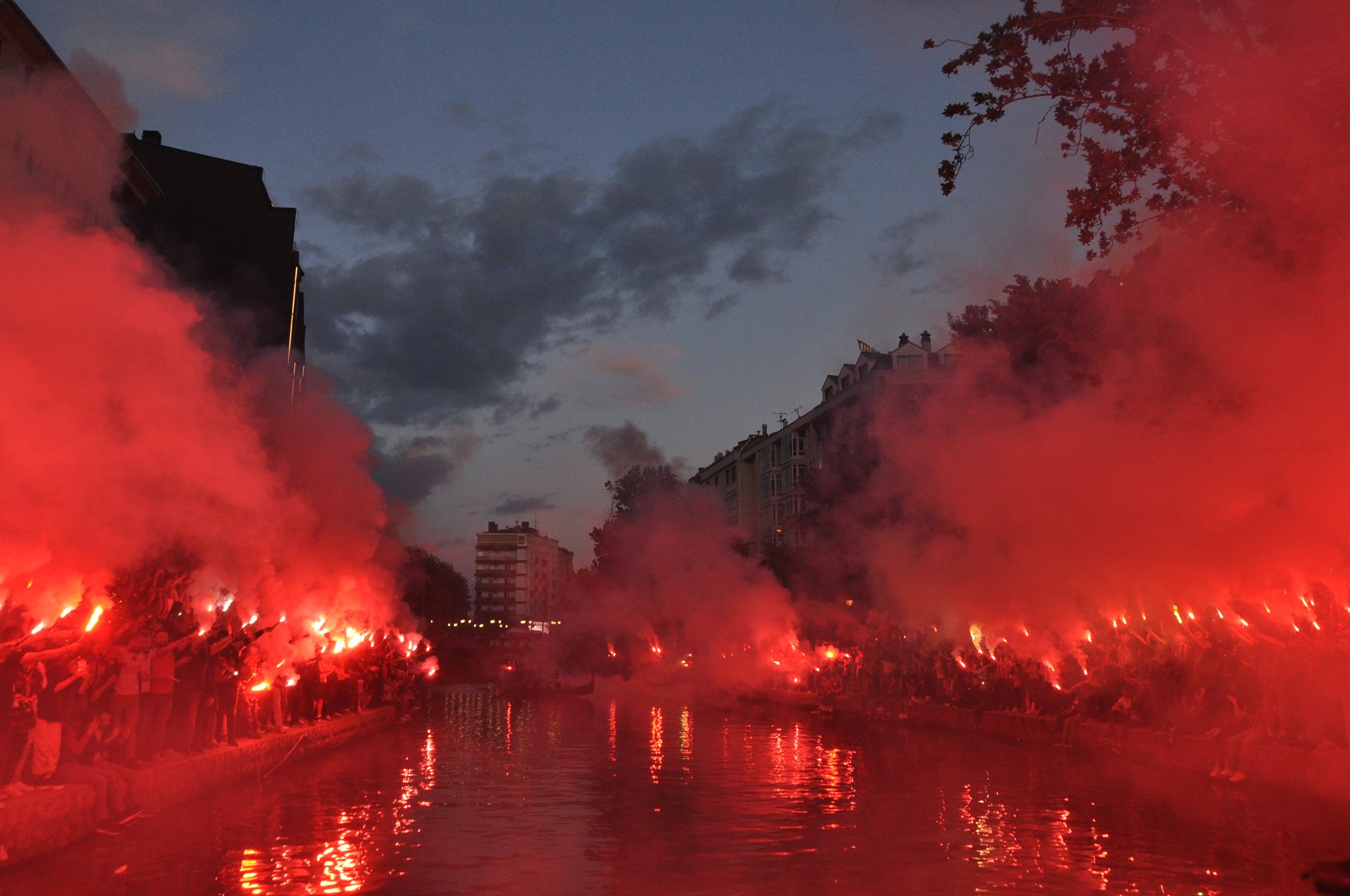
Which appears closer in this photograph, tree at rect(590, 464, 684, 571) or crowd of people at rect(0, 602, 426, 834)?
crowd of people at rect(0, 602, 426, 834)

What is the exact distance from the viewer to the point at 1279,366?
50.6 ft

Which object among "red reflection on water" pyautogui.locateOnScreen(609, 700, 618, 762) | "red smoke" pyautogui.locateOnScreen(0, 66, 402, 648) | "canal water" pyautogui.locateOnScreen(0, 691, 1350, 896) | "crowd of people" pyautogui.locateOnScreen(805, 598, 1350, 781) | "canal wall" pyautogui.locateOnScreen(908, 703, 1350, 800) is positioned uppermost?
"red smoke" pyautogui.locateOnScreen(0, 66, 402, 648)

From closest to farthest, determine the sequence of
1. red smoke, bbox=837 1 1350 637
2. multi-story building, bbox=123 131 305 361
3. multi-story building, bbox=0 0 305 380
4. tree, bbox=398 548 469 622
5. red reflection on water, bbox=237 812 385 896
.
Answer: red reflection on water, bbox=237 812 385 896 < red smoke, bbox=837 1 1350 637 < multi-story building, bbox=0 0 305 380 < multi-story building, bbox=123 131 305 361 < tree, bbox=398 548 469 622

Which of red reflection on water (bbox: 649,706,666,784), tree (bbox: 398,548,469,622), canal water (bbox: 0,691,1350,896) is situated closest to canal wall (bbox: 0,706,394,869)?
canal water (bbox: 0,691,1350,896)

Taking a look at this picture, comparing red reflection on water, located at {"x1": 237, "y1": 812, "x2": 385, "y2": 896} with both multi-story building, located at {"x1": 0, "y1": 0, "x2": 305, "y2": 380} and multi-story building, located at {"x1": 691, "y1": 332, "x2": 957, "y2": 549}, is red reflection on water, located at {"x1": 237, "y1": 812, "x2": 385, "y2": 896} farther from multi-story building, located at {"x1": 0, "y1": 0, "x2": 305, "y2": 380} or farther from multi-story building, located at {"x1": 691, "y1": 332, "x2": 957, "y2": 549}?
multi-story building, located at {"x1": 691, "y1": 332, "x2": 957, "y2": 549}

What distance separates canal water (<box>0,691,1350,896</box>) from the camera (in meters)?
9.89

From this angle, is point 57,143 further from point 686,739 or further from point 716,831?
point 686,739

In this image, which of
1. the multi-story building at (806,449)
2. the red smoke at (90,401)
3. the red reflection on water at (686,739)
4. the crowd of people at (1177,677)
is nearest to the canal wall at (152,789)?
the red smoke at (90,401)

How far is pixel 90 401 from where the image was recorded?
14.5 m

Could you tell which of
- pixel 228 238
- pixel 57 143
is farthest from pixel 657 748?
pixel 228 238

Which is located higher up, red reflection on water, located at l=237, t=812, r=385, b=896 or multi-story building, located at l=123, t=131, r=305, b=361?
multi-story building, located at l=123, t=131, r=305, b=361

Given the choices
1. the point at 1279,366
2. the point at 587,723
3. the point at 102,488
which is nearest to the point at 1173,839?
the point at 1279,366

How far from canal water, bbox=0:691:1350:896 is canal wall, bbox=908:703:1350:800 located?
50 centimetres

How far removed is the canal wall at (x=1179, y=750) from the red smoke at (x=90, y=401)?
53.7ft
